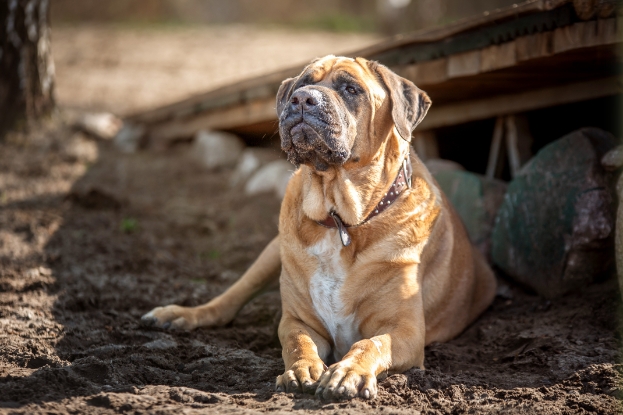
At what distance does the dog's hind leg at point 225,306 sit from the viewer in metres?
4.11

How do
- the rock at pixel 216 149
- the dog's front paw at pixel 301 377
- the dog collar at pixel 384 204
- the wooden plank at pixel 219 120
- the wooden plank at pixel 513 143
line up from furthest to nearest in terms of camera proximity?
the rock at pixel 216 149
the wooden plank at pixel 219 120
the wooden plank at pixel 513 143
the dog collar at pixel 384 204
the dog's front paw at pixel 301 377

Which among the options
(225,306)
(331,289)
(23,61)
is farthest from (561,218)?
(23,61)

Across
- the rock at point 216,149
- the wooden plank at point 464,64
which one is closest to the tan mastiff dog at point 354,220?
the wooden plank at point 464,64

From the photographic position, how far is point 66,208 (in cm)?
657

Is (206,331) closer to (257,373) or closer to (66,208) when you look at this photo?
(257,373)

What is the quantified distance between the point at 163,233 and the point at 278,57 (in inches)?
305

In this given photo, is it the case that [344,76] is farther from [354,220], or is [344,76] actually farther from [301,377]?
[301,377]

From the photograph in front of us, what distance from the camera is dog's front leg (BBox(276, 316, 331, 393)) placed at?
2.95 m

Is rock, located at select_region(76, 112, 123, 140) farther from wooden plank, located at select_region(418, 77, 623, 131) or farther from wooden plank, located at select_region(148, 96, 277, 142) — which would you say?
wooden plank, located at select_region(418, 77, 623, 131)

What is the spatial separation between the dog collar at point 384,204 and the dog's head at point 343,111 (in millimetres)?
221

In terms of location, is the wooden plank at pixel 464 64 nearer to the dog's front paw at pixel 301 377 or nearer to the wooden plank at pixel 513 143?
the wooden plank at pixel 513 143

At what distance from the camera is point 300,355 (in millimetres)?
3211

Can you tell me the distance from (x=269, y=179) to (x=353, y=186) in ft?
12.0

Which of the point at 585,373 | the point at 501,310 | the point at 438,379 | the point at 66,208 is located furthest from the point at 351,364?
the point at 66,208
